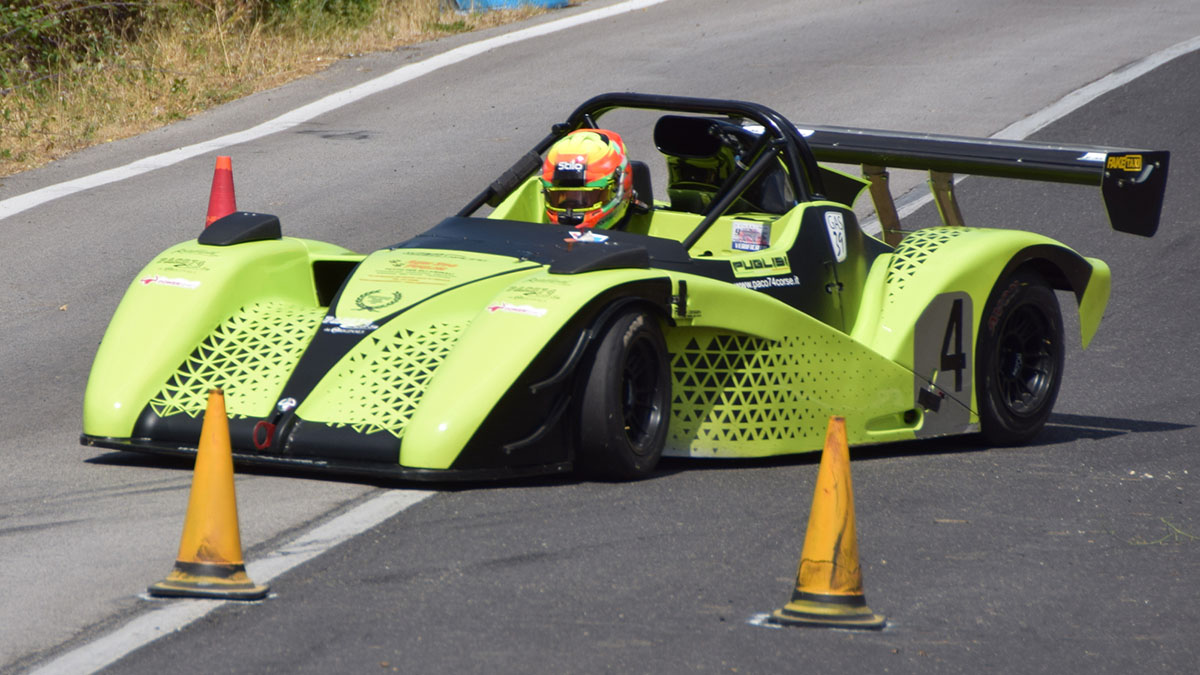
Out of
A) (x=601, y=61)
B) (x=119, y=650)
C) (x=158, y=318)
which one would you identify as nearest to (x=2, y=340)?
(x=158, y=318)

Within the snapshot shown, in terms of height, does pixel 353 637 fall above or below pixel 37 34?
below

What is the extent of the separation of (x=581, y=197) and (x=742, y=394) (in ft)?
3.77

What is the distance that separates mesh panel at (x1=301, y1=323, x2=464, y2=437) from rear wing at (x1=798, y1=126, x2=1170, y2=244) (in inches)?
103

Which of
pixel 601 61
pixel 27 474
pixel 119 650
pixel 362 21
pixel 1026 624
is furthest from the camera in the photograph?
pixel 362 21

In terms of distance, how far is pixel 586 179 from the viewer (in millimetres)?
7348

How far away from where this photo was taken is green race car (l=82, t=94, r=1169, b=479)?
6223 millimetres

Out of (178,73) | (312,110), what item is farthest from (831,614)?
(178,73)

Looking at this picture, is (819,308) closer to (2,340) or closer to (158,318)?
(158,318)

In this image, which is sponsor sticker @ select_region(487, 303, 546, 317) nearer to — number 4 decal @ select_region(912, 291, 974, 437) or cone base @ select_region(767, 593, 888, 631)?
cone base @ select_region(767, 593, 888, 631)

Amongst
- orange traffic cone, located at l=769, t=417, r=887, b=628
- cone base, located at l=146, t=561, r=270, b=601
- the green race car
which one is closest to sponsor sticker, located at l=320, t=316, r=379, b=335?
the green race car

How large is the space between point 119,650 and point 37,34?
41.9ft

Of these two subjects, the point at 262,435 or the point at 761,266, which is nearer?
the point at 262,435

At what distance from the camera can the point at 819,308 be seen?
749 centimetres

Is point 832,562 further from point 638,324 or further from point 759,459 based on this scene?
point 759,459
